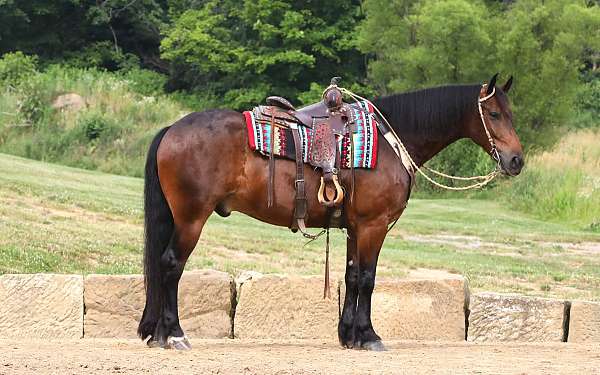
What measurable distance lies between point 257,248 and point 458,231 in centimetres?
589

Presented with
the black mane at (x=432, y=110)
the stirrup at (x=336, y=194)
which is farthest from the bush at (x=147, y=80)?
the stirrup at (x=336, y=194)

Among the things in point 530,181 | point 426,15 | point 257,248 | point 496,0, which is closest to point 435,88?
point 257,248

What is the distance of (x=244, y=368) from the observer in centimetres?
757

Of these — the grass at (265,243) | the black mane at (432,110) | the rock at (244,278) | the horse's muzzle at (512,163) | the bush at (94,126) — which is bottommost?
the grass at (265,243)

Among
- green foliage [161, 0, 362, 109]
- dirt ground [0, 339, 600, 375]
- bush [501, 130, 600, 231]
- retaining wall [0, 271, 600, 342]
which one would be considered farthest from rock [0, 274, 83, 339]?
green foliage [161, 0, 362, 109]

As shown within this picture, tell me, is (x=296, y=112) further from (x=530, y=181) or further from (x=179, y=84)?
(x=179, y=84)

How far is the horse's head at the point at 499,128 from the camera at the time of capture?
366 inches

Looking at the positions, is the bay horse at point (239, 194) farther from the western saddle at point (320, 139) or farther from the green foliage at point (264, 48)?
the green foliage at point (264, 48)

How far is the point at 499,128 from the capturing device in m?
9.34

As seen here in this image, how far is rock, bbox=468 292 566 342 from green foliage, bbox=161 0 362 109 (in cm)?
2983

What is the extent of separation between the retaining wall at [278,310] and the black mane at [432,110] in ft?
4.67

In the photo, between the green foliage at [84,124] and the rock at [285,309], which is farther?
the green foliage at [84,124]

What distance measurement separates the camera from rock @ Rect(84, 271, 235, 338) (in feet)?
31.9

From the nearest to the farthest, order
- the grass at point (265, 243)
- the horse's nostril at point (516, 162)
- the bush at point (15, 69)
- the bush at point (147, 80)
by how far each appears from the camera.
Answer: the horse's nostril at point (516, 162)
the grass at point (265, 243)
the bush at point (15, 69)
the bush at point (147, 80)
